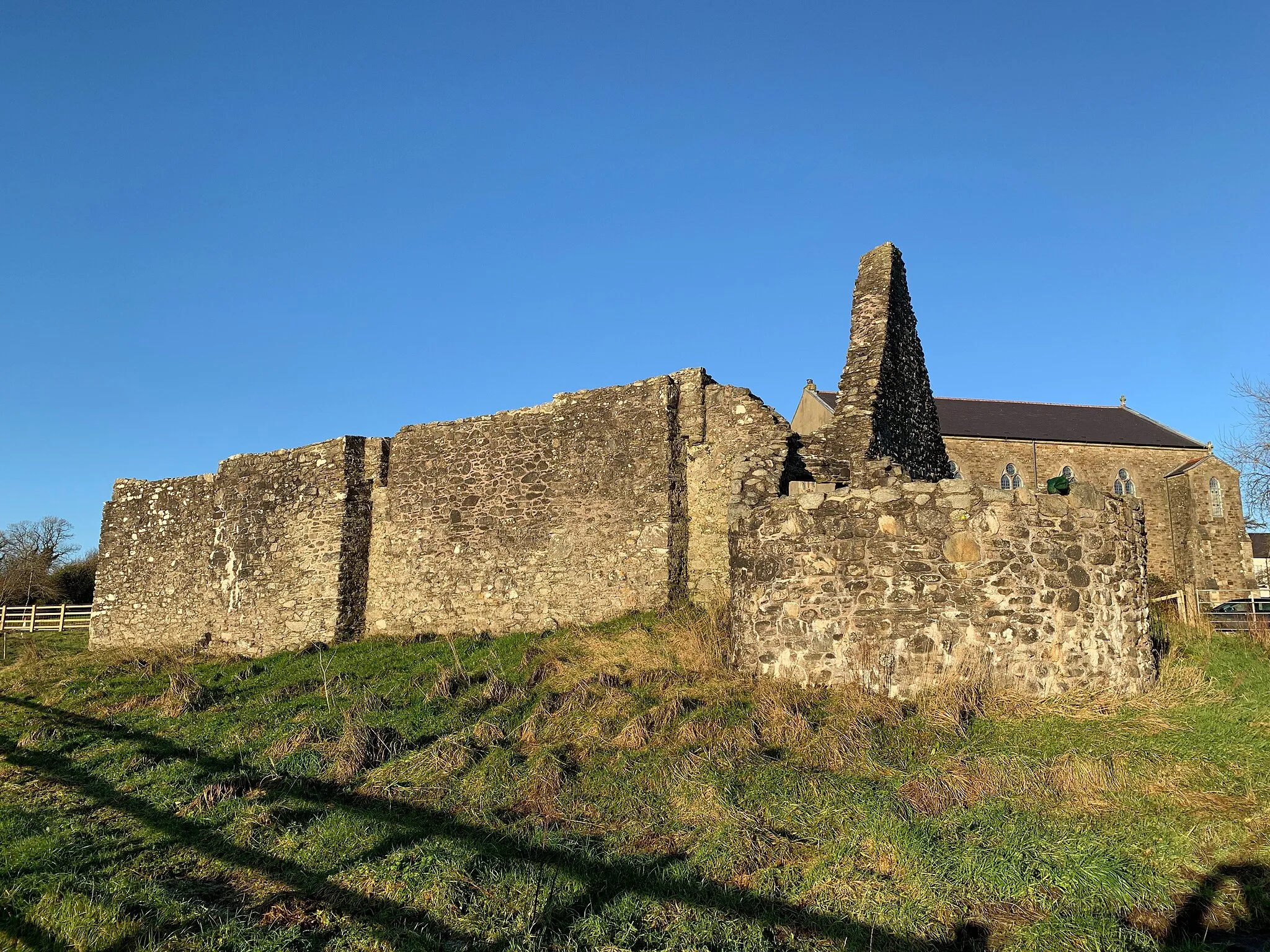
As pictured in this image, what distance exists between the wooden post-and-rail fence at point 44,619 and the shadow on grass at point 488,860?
79.0ft

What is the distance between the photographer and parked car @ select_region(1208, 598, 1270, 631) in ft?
43.9

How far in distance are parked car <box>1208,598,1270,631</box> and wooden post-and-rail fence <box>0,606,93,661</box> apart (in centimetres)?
3092

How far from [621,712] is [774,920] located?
3.83 m

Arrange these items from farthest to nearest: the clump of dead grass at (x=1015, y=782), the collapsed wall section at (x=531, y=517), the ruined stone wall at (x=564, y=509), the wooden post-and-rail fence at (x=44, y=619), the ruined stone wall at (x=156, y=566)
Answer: the wooden post-and-rail fence at (x=44, y=619) → the ruined stone wall at (x=156, y=566) → the collapsed wall section at (x=531, y=517) → the ruined stone wall at (x=564, y=509) → the clump of dead grass at (x=1015, y=782)

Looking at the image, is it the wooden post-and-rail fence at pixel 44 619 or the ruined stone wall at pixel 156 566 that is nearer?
the ruined stone wall at pixel 156 566

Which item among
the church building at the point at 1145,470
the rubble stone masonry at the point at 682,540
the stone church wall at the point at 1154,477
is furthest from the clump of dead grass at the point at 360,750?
the stone church wall at the point at 1154,477

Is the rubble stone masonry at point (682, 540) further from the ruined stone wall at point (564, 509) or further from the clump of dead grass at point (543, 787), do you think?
the clump of dead grass at point (543, 787)

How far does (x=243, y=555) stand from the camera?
1809 cm

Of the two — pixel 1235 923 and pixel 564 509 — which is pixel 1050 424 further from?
pixel 1235 923

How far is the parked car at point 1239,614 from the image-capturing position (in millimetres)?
13382

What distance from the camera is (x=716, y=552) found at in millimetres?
13430

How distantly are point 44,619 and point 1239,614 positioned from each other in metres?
37.4

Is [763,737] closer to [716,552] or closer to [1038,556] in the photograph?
[1038,556]

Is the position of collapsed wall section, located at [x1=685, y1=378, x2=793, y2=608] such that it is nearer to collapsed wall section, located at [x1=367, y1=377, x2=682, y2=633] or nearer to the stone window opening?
collapsed wall section, located at [x1=367, y1=377, x2=682, y2=633]
